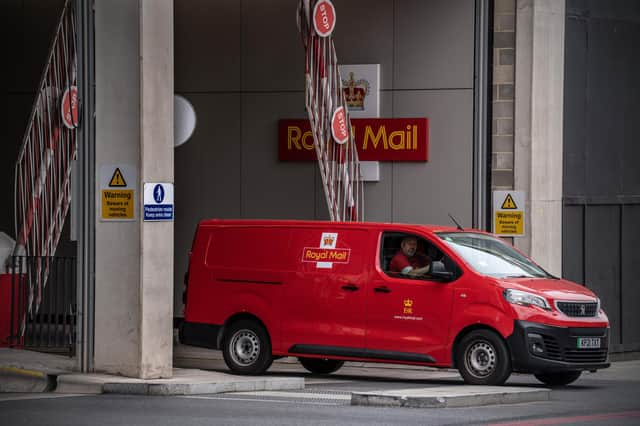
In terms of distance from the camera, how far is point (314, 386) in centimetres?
1550

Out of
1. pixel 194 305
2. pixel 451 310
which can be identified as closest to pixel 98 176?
pixel 194 305

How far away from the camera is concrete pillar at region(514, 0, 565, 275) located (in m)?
21.1

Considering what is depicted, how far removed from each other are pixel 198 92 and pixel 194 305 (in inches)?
268

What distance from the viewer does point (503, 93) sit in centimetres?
2127

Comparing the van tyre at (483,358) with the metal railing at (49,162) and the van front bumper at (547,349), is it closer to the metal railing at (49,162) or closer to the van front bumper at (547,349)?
the van front bumper at (547,349)

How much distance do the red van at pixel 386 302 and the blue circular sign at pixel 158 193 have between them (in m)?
2.25

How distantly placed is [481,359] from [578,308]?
1341 millimetres

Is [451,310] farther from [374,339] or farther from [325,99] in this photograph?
[325,99]

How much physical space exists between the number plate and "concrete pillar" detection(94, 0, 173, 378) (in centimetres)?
468

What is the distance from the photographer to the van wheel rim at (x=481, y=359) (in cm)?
1513

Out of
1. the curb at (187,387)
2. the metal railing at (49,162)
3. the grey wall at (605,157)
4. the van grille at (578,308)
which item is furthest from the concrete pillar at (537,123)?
the curb at (187,387)

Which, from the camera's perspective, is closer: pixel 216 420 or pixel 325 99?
pixel 216 420

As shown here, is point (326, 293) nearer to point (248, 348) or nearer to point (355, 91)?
point (248, 348)

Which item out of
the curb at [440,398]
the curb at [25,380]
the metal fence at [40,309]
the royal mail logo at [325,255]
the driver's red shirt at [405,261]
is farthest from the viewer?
the metal fence at [40,309]
